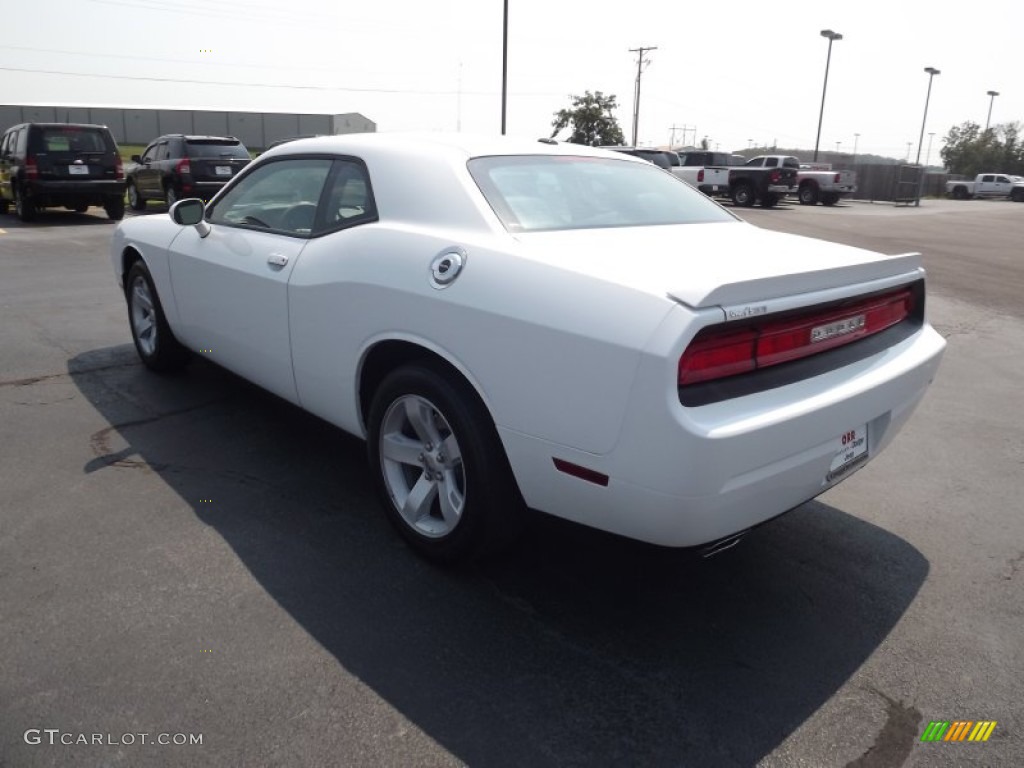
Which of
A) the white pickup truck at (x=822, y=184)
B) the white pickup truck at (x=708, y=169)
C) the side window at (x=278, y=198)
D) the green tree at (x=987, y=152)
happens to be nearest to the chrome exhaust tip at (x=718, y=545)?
the side window at (x=278, y=198)

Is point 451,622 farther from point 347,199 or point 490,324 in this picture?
point 347,199

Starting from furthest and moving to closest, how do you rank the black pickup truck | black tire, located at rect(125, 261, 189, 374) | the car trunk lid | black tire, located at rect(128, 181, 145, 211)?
the black pickup truck, black tire, located at rect(128, 181, 145, 211), black tire, located at rect(125, 261, 189, 374), the car trunk lid

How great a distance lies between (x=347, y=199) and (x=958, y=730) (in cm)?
294

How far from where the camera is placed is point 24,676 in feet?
7.90

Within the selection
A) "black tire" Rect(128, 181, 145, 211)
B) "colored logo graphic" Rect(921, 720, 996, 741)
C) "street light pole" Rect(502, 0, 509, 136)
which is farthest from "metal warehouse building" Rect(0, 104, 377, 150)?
"colored logo graphic" Rect(921, 720, 996, 741)

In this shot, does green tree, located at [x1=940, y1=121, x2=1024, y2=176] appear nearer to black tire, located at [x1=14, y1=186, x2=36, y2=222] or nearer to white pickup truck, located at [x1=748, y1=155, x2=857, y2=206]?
white pickup truck, located at [x1=748, y1=155, x2=857, y2=206]

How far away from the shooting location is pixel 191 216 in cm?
437

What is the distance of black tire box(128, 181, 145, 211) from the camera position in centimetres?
1797

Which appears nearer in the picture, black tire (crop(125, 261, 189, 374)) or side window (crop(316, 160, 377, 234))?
side window (crop(316, 160, 377, 234))

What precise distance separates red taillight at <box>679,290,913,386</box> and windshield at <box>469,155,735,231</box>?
907 mm

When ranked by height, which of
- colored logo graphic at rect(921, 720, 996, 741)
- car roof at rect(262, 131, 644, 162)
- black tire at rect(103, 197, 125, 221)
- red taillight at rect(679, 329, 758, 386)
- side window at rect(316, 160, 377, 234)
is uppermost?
car roof at rect(262, 131, 644, 162)

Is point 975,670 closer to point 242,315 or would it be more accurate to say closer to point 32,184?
point 242,315

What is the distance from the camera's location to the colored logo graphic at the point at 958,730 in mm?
2270

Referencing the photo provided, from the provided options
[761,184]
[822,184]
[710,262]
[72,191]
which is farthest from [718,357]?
[822,184]
